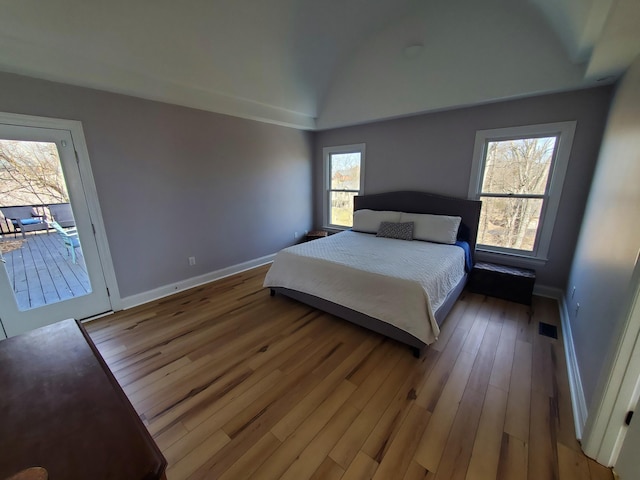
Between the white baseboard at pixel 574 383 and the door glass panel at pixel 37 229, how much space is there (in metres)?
4.26

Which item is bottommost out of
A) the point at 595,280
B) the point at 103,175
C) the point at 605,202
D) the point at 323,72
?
the point at 595,280

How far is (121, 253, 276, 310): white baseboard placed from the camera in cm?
301

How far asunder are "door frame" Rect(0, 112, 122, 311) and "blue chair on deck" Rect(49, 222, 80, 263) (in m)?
0.16

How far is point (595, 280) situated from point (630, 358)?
2.94 feet

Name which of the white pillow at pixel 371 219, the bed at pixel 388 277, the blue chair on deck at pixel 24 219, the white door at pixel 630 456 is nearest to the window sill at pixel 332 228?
the white pillow at pixel 371 219

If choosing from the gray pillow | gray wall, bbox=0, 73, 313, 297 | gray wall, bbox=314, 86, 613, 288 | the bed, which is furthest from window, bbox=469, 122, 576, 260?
gray wall, bbox=0, 73, 313, 297

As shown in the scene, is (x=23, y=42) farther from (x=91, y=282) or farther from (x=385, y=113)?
(x=385, y=113)

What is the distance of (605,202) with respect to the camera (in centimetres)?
204

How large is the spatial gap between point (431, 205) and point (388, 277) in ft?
6.57

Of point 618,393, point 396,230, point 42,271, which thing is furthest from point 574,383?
point 42,271

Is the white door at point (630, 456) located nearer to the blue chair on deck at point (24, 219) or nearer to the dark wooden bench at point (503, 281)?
the dark wooden bench at point (503, 281)

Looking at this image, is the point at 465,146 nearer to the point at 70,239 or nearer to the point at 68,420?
the point at 68,420

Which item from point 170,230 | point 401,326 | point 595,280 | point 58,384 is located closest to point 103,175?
point 170,230

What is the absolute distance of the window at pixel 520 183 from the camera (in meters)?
2.92
